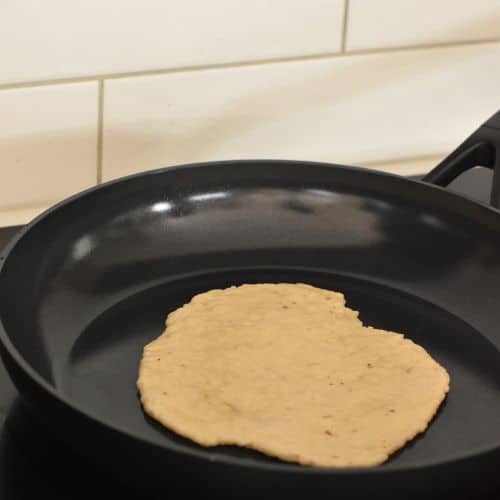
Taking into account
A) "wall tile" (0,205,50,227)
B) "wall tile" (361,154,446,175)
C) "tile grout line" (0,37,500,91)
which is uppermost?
"tile grout line" (0,37,500,91)

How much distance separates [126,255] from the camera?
1062 millimetres

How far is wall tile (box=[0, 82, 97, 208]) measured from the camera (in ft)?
3.76

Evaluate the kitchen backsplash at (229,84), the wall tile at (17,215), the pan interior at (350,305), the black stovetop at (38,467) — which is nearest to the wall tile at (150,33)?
the kitchen backsplash at (229,84)

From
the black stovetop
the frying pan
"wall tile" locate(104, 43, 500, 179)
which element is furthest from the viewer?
"wall tile" locate(104, 43, 500, 179)

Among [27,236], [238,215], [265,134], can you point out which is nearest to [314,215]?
[238,215]

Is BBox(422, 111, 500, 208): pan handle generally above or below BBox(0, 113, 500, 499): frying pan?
above

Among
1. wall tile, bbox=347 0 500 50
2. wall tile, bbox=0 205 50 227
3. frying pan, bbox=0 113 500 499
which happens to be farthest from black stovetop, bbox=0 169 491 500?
wall tile, bbox=347 0 500 50

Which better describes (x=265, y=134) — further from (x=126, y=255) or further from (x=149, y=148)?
(x=126, y=255)

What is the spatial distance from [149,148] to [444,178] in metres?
0.32

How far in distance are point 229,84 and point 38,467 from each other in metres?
0.56

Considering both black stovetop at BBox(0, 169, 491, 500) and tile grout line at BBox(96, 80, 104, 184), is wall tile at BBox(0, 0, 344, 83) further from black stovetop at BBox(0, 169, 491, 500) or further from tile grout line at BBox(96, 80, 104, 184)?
black stovetop at BBox(0, 169, 491, 500)

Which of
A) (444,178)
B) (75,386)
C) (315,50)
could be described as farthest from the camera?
(315,50)

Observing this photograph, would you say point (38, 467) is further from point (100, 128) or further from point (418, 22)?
point (418, 22)

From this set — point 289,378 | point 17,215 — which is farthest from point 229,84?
point 289,378
